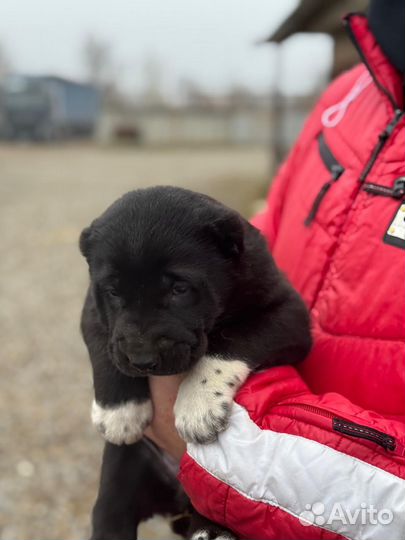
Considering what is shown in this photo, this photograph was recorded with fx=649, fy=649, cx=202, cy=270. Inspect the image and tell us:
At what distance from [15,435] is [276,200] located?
3.57 metres

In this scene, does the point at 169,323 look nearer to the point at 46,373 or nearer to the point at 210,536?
the point at 210,536

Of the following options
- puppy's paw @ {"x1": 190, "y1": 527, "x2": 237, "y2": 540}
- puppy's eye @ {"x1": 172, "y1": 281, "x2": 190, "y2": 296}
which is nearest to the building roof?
puppy's eye @ {"x1": 172, "y1": 281, "x2": 190, "y2": 296}

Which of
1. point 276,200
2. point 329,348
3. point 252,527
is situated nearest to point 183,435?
point 252,527

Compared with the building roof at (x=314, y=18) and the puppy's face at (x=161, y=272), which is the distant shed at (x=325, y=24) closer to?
the building roof at (x=314, y=18)

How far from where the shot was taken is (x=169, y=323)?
5.92 feet

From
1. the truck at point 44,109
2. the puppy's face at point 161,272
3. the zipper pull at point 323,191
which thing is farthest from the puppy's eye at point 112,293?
the truck at point 44,109

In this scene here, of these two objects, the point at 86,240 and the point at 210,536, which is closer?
the point at 210,536

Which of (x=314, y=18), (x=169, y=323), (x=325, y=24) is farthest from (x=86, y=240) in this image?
(x=314, y=18)

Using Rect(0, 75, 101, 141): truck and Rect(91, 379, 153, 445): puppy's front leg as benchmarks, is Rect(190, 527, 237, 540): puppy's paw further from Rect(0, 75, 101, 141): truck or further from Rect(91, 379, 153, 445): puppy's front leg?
Rect(0, 75, 101, 141): truck

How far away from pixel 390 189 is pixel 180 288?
30.2 inches

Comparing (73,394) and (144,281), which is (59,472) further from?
(144,281)

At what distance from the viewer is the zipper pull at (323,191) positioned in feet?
7.63

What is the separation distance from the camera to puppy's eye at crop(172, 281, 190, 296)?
187 centimetres

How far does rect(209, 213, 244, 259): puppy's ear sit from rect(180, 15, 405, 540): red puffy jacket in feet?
1.25
